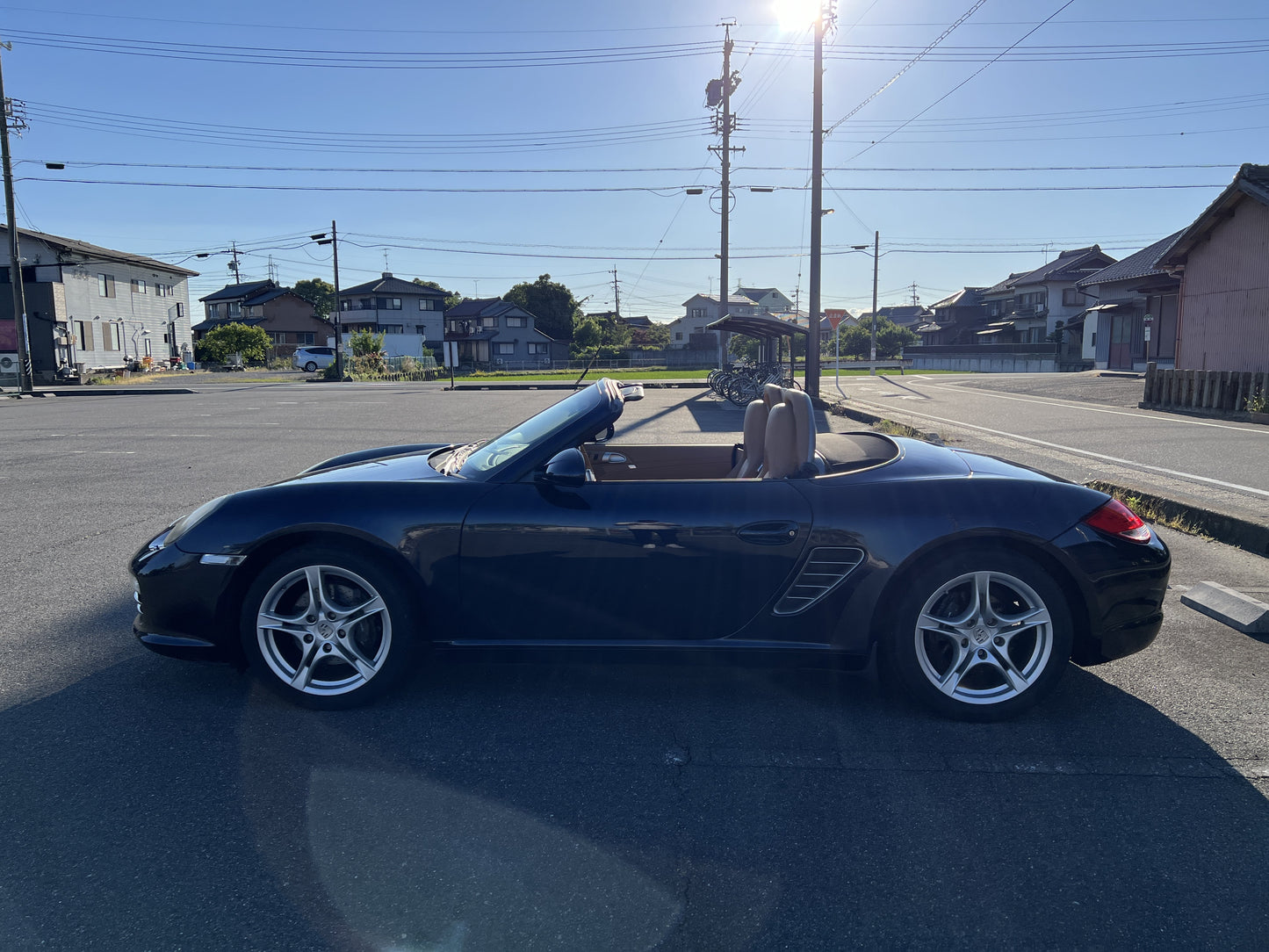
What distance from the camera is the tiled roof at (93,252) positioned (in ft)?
146

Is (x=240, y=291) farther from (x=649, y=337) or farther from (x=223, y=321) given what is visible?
(x=649, y=337)

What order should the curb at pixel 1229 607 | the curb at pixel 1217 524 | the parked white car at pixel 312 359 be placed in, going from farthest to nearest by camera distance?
the parked white car at pixel 312 359, the curb at pixel 1217 524, the curb at pixel 1229 607

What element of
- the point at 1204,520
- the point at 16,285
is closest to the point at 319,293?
the point at 16,285

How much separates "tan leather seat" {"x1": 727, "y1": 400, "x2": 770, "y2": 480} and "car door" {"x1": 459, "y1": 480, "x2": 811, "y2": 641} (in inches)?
34.0

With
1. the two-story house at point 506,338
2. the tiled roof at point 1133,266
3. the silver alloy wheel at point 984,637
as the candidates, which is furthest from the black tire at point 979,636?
the two-story house at point 506,338

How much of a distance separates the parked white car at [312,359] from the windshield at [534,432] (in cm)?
5896

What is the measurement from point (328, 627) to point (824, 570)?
191 centimetres

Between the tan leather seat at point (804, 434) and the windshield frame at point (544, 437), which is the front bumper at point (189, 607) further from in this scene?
the tan leather seat at point (804, 434)

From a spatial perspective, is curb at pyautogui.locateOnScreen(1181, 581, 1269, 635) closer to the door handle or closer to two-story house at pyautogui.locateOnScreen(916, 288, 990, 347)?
the door handle

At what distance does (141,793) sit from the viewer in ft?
9.41

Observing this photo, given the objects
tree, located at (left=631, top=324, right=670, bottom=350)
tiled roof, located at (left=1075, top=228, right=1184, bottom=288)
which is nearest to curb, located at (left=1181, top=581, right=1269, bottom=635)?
tiled roof, located at (left=1075, top=228, right=1184, bottom=288)

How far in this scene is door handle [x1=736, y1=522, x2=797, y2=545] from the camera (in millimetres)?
3348

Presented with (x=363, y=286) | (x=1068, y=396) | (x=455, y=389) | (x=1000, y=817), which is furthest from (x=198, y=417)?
(x=363, y=286)

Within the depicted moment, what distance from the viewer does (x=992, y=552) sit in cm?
338
